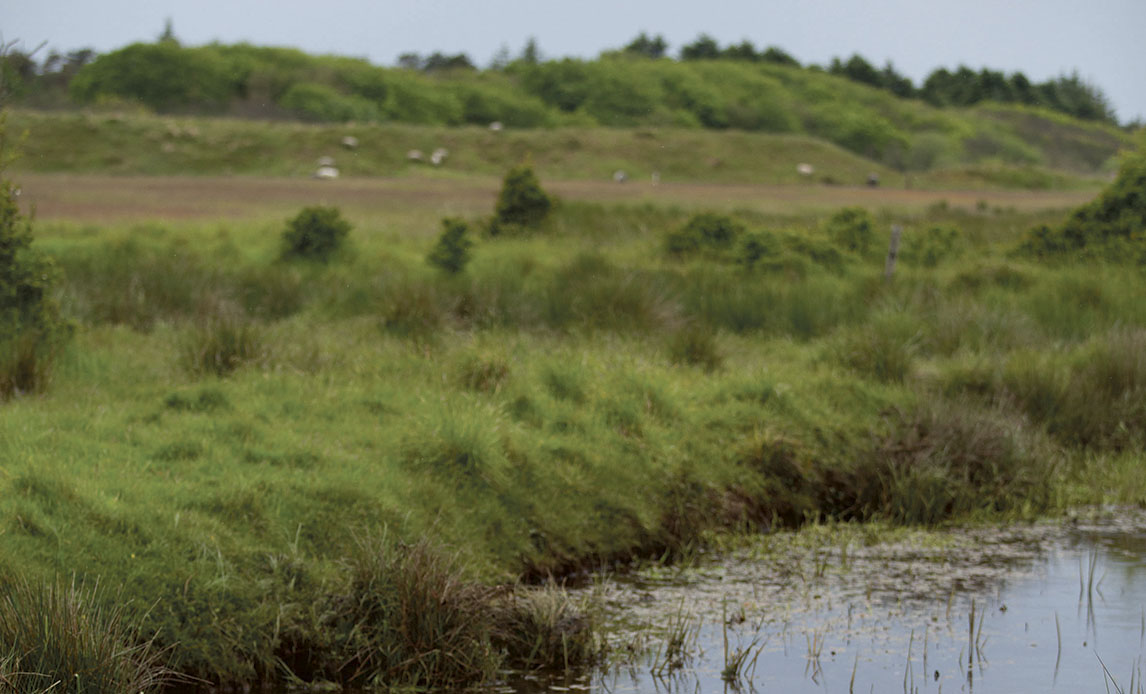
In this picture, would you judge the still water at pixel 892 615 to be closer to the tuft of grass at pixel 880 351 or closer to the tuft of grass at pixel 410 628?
the tuft of grass at pixel 410 628

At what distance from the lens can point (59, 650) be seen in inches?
230

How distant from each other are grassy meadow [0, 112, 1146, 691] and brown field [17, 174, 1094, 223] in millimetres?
5029

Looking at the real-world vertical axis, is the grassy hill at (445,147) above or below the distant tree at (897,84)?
below

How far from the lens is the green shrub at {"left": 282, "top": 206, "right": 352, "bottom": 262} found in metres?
19.0

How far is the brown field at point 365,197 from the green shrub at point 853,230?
7085 mm

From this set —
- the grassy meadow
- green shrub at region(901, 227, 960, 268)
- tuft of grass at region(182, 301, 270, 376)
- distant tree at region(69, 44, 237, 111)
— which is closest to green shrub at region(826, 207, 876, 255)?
green shrub at region(901, 227, 960, 268)

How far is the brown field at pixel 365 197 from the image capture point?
24672mm

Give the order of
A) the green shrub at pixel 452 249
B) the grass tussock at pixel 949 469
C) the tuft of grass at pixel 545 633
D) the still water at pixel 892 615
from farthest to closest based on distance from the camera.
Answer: the green shrub at pixel 452 249
the grass tussock at pixel 949 469
the tuft of grass at pixel 545 633
the still water at pixel 892 615

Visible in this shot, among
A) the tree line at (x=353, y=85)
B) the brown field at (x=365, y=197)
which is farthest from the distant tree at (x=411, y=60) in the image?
the brown field at (x=365, y=197)

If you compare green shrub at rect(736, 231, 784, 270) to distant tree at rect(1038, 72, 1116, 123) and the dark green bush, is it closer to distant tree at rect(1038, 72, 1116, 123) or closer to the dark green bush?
the dark green bush

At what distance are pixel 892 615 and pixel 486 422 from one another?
3171 mm

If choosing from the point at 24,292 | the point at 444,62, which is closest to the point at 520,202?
the point at 24,292

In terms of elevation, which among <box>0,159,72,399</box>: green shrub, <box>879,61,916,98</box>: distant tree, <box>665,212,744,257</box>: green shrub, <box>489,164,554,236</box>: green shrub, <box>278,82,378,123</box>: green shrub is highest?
<box>879,61,916,98</box>: distant tree

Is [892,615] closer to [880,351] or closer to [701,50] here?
[880,351]
